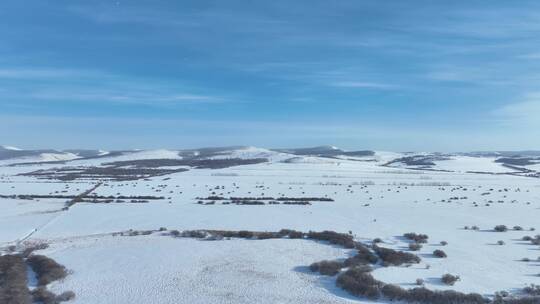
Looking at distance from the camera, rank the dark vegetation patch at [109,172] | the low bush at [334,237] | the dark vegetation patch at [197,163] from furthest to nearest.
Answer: the dark vegetation patch at [197,163] < the dark vegetation patch at [109,172] < the low bush at [334,237]

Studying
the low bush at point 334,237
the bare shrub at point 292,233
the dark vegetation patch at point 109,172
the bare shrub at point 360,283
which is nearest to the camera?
the bare shrub at point 360,283

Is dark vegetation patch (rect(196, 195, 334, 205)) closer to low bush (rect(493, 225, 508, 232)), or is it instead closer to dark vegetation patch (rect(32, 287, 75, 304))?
low bush (rect(493, 225, 508, 232))

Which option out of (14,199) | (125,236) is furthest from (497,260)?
(14,199)

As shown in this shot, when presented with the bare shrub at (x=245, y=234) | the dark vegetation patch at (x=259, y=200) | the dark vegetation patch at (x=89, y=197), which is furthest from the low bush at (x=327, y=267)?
the dark vegetation patch at (x=89, y=197)

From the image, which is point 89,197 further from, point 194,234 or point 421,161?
point 421,161

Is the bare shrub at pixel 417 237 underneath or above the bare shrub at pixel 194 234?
underneath

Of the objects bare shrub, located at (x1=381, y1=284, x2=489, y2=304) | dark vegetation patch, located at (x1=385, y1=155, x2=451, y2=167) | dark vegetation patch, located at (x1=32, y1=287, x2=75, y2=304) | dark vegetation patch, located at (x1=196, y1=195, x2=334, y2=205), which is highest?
dark vegetation patch, located at (x1=385, y1=155, x2=451, y2=167)

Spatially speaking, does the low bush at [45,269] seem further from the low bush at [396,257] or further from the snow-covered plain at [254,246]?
the low bush at [396,257]

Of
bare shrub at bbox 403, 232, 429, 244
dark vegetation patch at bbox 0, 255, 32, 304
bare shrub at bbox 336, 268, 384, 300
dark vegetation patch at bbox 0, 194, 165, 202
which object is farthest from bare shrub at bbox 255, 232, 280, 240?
dark vegetation patch at bbox 0, 194, 165, 202

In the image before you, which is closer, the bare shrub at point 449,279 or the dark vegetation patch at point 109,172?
the bare shrub at point 449,279

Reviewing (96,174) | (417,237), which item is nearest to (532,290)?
(417,237)
